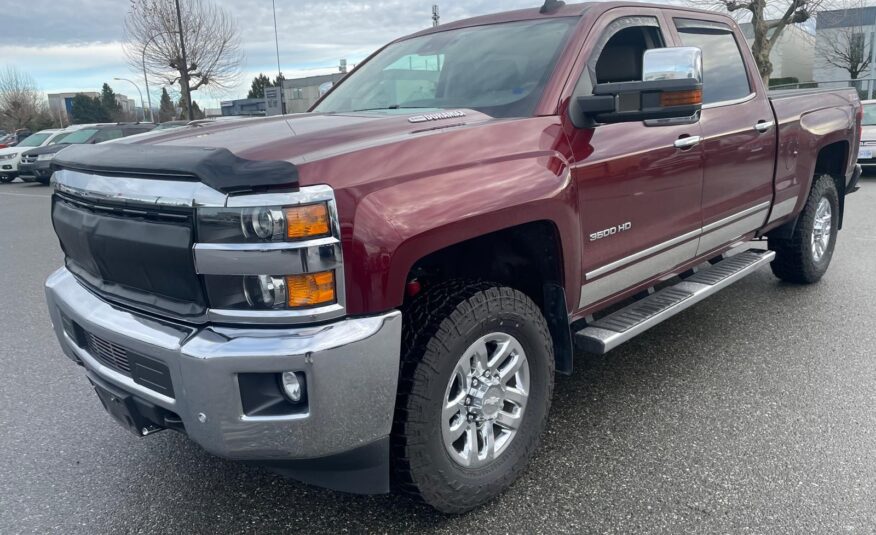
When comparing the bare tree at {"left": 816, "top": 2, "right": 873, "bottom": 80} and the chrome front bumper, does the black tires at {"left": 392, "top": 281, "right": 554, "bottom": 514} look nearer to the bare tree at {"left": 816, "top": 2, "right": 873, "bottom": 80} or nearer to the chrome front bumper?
the chrome front bumper

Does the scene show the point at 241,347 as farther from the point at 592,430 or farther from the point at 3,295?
the point at 3,295

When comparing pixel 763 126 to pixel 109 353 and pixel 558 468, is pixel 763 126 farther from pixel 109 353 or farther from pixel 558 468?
pixel 109 353

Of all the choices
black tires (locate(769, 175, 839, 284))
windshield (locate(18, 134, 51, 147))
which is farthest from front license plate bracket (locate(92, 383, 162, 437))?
windshield (locate(18, 134, 51, 147))

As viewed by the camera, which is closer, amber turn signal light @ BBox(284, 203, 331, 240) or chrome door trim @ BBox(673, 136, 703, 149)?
amber turn signal light @ BBox(284, 203, 331, 240)

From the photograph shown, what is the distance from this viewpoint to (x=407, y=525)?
2525 millimetres

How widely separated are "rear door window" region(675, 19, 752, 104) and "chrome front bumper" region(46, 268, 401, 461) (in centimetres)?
268

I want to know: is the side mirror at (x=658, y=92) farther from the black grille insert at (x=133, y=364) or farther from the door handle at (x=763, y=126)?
the black grille insert at (x=133, y=364)

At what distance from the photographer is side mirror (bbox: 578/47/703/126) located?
259 centimetres

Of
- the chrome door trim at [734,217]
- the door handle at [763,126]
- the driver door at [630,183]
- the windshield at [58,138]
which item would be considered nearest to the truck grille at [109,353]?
the driver door at [630,183]

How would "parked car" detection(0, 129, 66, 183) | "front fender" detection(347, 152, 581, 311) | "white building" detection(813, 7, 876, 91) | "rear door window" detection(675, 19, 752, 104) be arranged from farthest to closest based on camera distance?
"white building" detection(813, 7, 876, 91)
"parked car" detection(0, 129, 66, 183)
"rear door window" detection(675, 19, 752, 104)
"front fender" detection(347, 152, 581, 311)

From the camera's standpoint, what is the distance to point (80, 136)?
63.3 feet

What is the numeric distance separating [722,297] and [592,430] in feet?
8.24

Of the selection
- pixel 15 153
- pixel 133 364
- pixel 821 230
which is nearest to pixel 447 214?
pixel 133 364

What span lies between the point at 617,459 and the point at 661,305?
0.92 m
